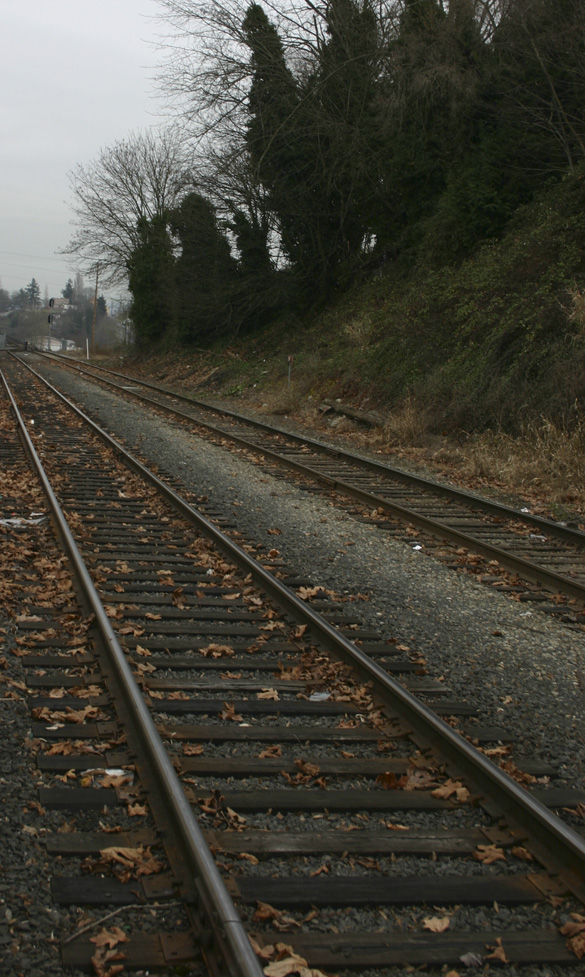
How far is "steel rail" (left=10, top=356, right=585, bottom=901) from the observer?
3406 millimetres

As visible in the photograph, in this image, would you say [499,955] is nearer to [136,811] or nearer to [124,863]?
[124,863]

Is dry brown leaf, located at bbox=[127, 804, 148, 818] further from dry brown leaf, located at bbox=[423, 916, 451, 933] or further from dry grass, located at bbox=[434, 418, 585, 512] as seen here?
dry grass, located at bbox=[434, 418, 585, 512]

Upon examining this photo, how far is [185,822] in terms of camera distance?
3420 mm

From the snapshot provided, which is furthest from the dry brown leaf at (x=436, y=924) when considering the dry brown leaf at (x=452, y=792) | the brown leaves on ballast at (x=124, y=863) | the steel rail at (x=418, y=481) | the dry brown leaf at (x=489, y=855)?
the steel rail at (x=418, y=481)

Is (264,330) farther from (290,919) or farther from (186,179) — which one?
(290,919)

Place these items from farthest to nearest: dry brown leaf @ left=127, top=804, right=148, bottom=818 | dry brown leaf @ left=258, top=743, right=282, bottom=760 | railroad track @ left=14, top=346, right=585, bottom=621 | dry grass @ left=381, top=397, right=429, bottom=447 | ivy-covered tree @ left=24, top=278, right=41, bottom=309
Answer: ivy-covered tree @ left=24, top=278, right=41, bottom=309 → dry grass @ left=381, top=397, right=429, bottom=447 → railroad track @ left=14, top=346, right=585, bottom=621 → dry brown leaf @ left=258, top=743, right=282, bottom=760 → dry brown leaf @ left=127, top=804, right=148, bottom=818

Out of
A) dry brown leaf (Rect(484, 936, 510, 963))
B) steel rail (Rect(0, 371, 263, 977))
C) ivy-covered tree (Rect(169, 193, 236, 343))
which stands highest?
ivy-covered tree (Rect(169, 193, 236, 343))

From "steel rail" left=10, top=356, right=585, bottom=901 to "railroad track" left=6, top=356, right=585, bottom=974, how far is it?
1cm

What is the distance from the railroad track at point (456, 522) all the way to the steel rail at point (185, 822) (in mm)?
3734

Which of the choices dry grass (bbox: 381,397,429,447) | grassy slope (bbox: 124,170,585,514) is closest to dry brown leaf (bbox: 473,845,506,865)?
grassy slope (bbox: 124,170,585,514)

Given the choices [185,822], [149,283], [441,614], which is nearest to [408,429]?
[441,614]

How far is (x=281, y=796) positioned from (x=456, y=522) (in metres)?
6.39

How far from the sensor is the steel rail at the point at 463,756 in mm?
3406

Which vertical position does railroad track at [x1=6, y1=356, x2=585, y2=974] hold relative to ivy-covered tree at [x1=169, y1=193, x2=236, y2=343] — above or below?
below
